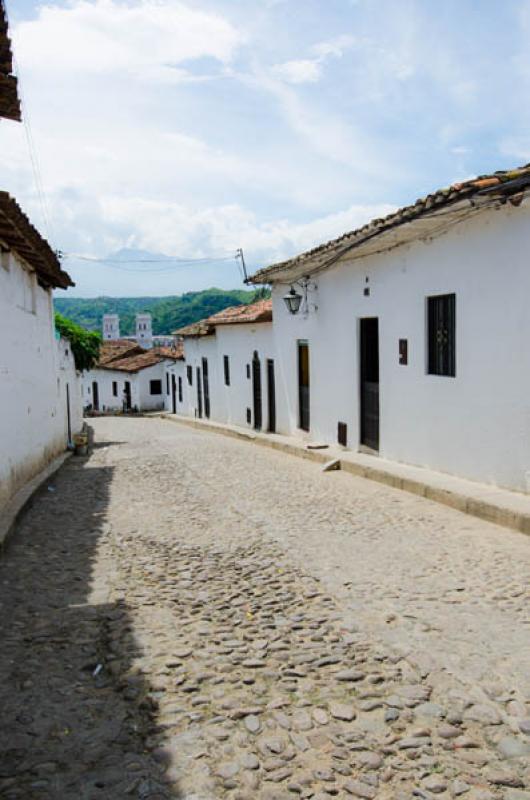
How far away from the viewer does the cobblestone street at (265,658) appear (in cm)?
298

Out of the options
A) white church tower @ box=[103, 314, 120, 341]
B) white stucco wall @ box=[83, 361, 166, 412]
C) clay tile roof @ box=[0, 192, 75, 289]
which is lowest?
white stucco wall @ box=[83, 361, 166, 412]

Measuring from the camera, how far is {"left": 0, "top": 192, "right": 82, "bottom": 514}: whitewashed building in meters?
8.02

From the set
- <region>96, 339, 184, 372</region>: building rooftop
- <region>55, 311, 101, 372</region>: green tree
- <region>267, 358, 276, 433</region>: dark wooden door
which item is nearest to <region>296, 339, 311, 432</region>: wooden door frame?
<region>267, 358, 276, 433</region>: dark wooden door

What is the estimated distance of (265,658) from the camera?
407cm

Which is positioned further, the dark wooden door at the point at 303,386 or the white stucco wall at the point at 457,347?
the dark wooden door at the point at 303,386

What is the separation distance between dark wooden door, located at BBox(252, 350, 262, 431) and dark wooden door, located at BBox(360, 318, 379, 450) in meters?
7.33

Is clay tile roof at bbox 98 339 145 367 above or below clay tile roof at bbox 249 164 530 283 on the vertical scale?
below

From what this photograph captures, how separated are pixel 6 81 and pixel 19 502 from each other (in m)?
4.48

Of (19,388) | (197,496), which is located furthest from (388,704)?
(19,388)

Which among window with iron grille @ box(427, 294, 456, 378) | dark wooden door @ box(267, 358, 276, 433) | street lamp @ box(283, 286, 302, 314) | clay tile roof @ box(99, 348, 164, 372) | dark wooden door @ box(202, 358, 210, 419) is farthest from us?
clay tile roof @ box(99, 348, 164, 372)

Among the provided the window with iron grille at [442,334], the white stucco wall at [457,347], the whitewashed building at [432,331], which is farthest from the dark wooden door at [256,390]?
the window with iron grille at [442,334]

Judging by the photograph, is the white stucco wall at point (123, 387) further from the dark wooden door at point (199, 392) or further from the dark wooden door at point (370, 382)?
the dark wooden door at point (370, 382)

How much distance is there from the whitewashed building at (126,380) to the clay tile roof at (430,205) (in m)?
26.0

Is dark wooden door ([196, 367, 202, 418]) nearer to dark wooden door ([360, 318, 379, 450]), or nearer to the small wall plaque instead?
dark wooden door ([360, 318, 379, 450])
